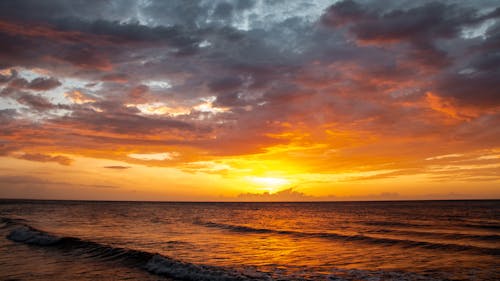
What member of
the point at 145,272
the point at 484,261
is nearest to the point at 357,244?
the point at 484,261

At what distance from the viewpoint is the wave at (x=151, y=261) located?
17562mm

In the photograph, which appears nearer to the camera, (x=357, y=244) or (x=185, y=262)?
(x=185, y=262)

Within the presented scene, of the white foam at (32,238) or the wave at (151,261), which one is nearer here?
the wave at (151,261)

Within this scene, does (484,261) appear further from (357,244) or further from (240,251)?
(240,251)

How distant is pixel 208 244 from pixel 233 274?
12.8 metres

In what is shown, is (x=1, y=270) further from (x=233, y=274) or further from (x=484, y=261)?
(x=484, y=261)

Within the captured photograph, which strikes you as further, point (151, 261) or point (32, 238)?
point (32, 238)

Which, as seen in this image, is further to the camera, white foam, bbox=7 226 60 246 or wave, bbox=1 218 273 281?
white foam, bbox=7 226 60 246

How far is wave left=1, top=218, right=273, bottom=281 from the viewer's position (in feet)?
57.6

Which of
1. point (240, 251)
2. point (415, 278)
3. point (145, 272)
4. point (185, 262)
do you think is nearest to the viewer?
point (415, 278)

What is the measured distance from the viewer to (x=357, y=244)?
30.2 m

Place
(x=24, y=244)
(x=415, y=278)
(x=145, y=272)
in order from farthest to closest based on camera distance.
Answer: (x=24, y=244)
(x=145, y=272)
(x=415, y=278)

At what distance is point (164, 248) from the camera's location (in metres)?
26.8

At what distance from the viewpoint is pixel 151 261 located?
2058 centimetres
